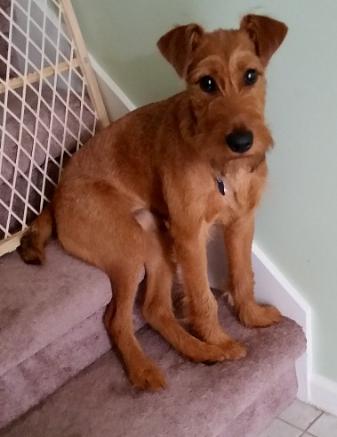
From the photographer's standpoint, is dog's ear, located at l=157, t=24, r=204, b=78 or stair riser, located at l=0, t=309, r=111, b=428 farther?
stair riser, located at l=0, t=309, r=111, b=428

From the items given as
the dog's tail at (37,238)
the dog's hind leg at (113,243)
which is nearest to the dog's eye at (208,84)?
the dog's hind leg at (113,243)

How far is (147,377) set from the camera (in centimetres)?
181

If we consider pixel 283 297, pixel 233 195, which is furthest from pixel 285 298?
pixel 233 195

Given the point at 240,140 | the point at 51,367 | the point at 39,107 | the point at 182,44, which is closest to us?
the point at 240,140

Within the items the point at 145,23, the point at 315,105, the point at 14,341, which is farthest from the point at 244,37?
the point at 14,341

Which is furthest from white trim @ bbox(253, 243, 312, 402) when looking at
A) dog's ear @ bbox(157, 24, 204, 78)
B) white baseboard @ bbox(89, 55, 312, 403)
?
dog's ear @ bbox(157, 24, 204, 78)

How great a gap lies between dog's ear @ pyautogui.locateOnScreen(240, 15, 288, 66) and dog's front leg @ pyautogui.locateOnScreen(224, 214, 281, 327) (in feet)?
1.65

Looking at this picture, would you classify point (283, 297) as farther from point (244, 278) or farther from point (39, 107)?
point (39, 107)

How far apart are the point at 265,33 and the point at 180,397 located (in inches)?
37.7

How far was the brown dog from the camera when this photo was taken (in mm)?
1605

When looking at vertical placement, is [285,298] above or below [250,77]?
below

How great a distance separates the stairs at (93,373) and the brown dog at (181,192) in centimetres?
5

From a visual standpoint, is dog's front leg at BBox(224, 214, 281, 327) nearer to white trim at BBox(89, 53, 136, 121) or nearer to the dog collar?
the dog collar

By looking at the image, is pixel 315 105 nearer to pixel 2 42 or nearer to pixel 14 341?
pixel 14 341
